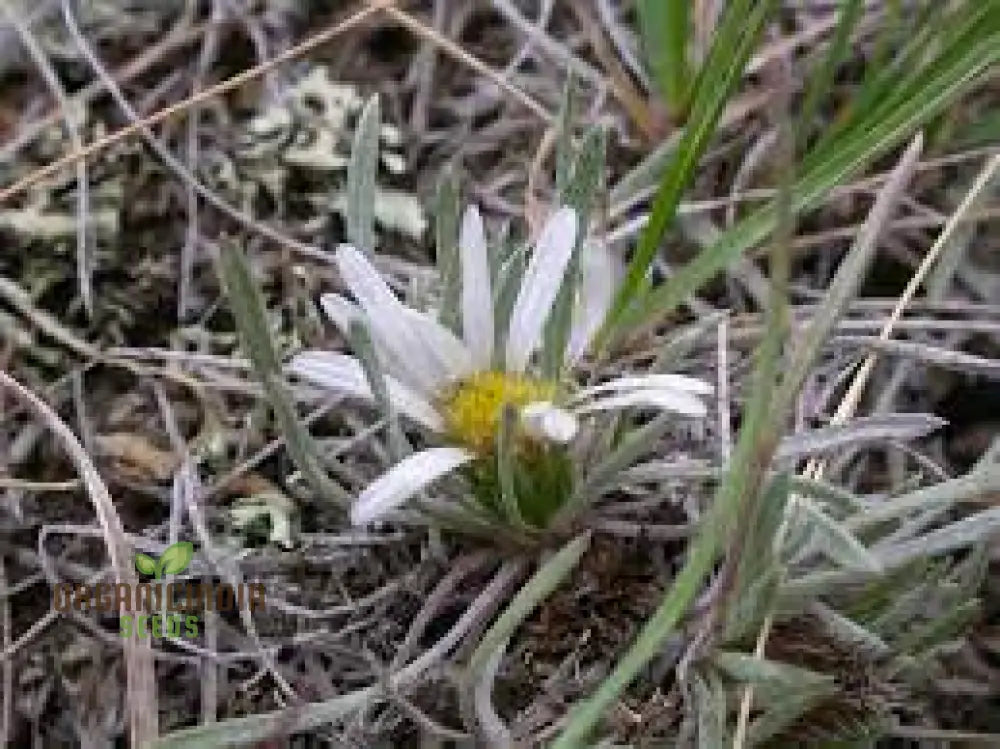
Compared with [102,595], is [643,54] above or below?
above

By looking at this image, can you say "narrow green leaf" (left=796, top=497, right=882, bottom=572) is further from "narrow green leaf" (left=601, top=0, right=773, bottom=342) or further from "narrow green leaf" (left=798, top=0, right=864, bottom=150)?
"narrow green leaf" (left=798, top=0, right=864, bottom=150)

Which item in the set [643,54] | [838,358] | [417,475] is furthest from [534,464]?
[643,54]

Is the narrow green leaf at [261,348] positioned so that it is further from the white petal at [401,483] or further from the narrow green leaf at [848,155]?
the narrow green leaf at [848,155]

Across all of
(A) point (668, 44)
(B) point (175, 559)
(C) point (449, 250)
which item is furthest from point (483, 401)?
(A) point (668, 44)

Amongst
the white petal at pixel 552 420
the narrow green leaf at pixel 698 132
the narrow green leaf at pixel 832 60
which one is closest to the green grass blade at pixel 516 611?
the white petal at pixel 552 420

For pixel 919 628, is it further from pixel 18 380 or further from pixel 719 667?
pixel 18 380

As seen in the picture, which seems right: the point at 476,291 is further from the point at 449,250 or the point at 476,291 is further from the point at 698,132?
the point at 698,132
